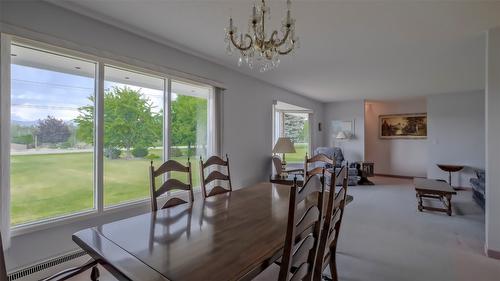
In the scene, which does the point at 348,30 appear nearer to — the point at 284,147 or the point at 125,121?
the point at 284,147

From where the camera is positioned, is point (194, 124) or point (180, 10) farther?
point (194, 124)

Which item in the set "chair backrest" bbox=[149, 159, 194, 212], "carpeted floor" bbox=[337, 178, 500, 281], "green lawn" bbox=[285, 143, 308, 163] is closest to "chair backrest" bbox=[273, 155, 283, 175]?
"carpeted floor" bbox=[337, 178, 500, 281]

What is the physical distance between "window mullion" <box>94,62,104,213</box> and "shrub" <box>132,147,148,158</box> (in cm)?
38

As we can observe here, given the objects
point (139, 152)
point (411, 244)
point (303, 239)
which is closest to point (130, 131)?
point (139, 152)

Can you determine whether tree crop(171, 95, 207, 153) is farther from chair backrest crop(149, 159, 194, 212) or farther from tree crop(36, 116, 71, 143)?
chair backrest crop(149, 159, 194, 212)

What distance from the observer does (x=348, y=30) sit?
2.52m

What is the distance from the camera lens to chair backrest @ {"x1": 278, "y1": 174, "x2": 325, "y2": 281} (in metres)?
0.88

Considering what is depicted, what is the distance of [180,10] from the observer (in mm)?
2170

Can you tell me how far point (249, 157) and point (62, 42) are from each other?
3.02 m

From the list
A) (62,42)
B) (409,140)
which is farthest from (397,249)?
(409,140)

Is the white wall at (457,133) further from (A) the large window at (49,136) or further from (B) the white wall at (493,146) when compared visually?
(A) the large window at (49,136)

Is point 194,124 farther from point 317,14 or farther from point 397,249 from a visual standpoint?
point 397,249

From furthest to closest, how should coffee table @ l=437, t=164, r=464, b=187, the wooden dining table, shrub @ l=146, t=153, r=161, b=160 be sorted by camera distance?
1. coffee table @ l=437, t=164, r=464, b=187
2. shrub @ l=146, t=153, r=161, b=160
3. the wooden dining table

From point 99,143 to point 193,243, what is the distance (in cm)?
184
